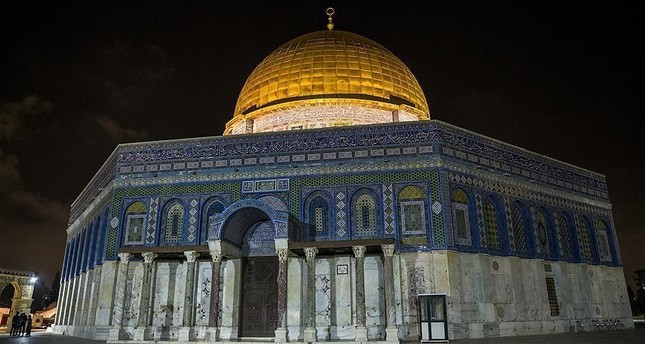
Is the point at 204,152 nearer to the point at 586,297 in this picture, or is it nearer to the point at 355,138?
the point at 355,138

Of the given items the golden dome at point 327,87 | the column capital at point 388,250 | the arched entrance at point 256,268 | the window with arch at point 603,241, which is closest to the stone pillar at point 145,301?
the arched entrance at point 256,268

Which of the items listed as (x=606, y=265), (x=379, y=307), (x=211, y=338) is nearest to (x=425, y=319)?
(x=379, y=307)

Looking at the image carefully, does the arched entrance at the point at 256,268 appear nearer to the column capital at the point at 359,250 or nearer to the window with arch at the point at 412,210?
the column capital at the point at 359,250

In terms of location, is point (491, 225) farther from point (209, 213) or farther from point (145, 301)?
point (145, 301)

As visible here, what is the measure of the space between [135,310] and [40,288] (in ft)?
164

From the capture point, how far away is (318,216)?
16328 mm

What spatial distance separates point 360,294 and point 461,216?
14.4 ft

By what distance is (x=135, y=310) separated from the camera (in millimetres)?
16125

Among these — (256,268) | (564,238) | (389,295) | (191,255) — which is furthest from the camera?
(564,238)

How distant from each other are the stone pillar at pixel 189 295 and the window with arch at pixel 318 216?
372 centimetres

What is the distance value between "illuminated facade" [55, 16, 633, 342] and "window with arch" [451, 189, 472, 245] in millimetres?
45

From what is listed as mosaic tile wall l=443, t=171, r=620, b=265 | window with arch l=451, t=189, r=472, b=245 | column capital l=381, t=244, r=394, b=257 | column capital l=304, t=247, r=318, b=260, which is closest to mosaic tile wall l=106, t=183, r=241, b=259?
column capital l=304, t=247, r=318, b=260

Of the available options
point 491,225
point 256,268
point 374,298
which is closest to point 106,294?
point 256,268

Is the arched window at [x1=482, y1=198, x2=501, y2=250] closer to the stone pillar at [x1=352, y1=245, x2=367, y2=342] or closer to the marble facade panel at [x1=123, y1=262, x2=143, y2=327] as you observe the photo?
the stone pillar at [x1=352, y1=245, x2=367, y2=342]
